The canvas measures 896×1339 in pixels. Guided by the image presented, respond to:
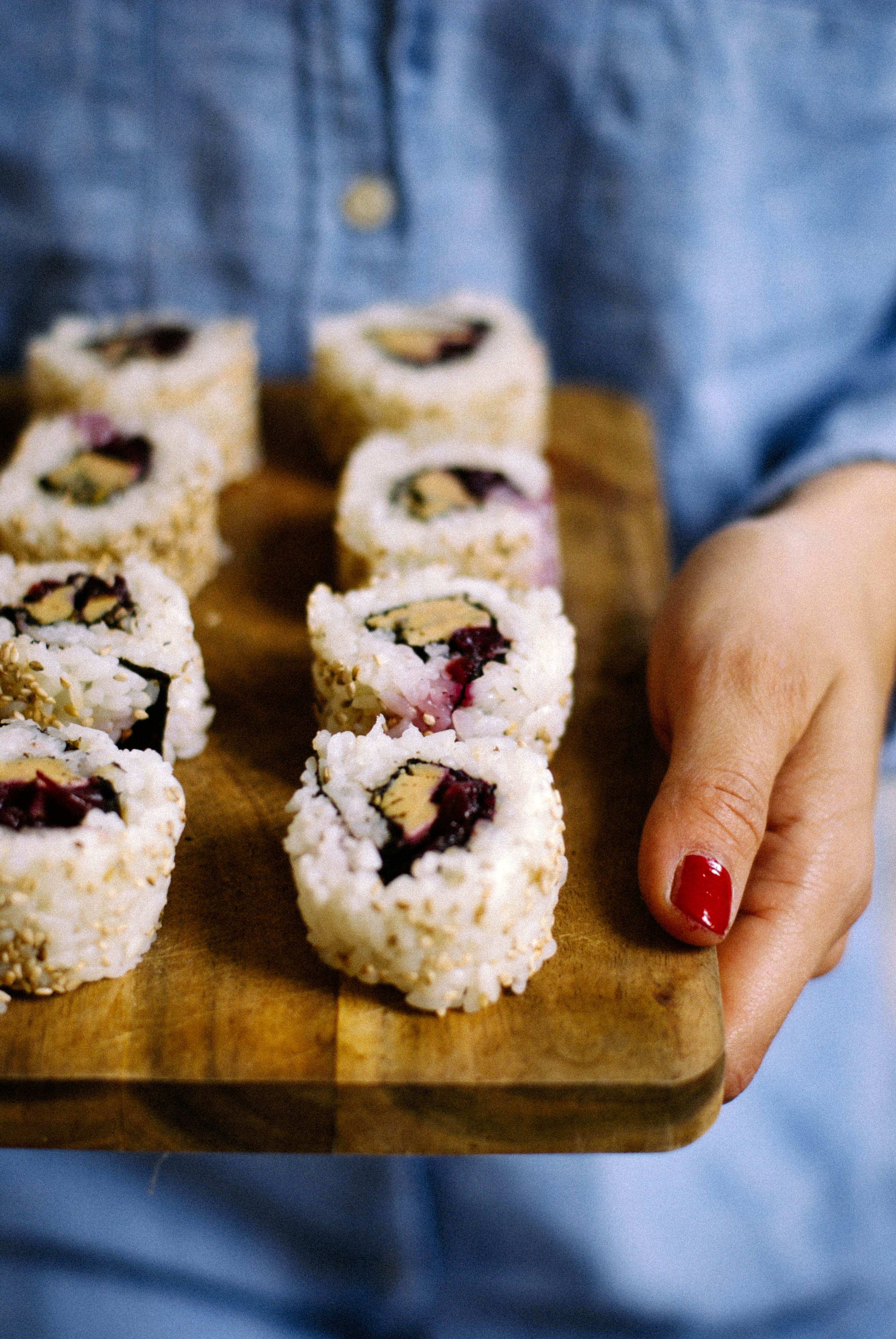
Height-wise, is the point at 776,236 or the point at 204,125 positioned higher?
the point at 204,125

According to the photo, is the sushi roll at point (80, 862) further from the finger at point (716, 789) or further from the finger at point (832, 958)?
the finger at point (832, 958)

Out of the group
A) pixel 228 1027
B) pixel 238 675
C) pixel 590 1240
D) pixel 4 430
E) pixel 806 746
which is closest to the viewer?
pixel 228 1027

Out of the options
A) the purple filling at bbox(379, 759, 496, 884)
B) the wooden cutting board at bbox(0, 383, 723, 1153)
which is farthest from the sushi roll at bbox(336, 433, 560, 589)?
the purple filling at bbox(379, 759, 496, 884)

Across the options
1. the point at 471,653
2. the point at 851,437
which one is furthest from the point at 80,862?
the point at 851,437

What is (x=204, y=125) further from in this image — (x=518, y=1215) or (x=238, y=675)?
(x=518, y=1215)

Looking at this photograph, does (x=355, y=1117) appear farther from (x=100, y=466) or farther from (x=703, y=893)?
(x=100, y=466)

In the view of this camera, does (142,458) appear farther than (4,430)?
No

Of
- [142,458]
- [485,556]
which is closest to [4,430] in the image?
[142,458]

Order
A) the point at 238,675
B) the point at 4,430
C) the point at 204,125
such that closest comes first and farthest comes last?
the point at 238,675 < the point at 204,125 < the point at 4,430
